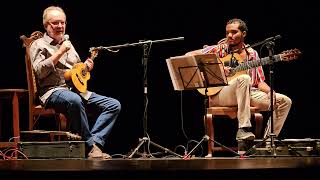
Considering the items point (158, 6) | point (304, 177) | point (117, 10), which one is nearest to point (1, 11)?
point (117, 10)

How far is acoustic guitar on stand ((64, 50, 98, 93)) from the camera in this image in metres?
4.93

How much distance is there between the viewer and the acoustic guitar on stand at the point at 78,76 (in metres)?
4.93

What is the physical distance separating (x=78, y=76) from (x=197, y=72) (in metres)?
1.06

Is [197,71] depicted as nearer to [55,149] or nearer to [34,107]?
[55,149]

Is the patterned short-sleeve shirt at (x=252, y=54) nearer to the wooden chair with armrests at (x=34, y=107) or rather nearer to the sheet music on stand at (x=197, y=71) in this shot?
the sheet music on stand at (x=197, y=71)

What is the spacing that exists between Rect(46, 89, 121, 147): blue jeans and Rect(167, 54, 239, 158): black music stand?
0.66 m

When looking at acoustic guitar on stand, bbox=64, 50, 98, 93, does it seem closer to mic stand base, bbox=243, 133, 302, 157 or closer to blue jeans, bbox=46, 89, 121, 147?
blue jeans, bbox=46, 89, 121, 147

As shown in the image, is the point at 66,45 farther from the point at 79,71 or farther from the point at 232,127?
the point at 232,127

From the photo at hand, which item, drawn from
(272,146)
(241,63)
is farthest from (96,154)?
(241,63)

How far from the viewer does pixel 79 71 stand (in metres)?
5.02

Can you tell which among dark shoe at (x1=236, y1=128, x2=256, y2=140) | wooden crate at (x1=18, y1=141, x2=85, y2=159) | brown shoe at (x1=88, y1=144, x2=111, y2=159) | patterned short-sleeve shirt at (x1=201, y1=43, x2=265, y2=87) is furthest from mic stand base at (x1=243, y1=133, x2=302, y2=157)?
wooden crate at (x1=18, y1=141, x2=85, y2=159)

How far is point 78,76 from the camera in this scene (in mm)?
4992

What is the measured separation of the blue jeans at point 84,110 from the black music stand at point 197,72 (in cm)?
66

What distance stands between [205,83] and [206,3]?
1.64 meters
